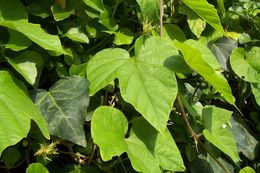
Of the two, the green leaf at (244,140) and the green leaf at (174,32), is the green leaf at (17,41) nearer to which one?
the green leaf at (174,32)

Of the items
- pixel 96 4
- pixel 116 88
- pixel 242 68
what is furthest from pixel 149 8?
pixel 242 68

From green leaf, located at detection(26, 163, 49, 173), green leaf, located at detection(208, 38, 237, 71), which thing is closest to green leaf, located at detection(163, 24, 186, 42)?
green leaf, located at detection(208, 38, 237, 71)

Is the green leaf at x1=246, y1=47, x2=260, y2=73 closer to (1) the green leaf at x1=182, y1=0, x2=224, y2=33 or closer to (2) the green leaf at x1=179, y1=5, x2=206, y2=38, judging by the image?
(2) the green leaf at x1=179, y1=5, x2=206, y2=38

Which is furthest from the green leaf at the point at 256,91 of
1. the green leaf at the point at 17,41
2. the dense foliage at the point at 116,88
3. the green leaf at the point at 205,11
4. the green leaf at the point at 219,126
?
the green leaf at the point at 17,41

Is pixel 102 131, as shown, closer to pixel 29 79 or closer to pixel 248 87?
pixel 29 79

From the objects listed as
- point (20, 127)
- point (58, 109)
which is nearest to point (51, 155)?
point (58, 109)
